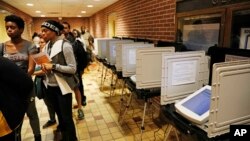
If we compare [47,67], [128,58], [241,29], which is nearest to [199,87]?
[241,29]

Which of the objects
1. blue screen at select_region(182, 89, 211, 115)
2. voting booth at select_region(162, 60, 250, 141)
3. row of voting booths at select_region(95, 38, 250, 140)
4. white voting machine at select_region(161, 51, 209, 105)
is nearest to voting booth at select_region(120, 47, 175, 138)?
row of voting booths at select_region(95, 38, 250, 140)

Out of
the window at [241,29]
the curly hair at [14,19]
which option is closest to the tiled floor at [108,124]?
the window at [241,29]

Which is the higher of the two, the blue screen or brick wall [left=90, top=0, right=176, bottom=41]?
brick wall [left=90, top=0, right=176, bottom=41]

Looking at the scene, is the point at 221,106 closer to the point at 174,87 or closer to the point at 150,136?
the point at 174,87

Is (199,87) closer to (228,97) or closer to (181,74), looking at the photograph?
(181,74)

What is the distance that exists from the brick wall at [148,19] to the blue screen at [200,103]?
5.43 ft

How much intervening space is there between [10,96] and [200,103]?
115cm

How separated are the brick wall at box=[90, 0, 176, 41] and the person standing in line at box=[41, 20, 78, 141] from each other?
1.67 m

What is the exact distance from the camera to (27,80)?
1128mm

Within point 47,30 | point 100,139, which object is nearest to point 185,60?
point 47,30

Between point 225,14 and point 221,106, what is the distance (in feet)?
4.20

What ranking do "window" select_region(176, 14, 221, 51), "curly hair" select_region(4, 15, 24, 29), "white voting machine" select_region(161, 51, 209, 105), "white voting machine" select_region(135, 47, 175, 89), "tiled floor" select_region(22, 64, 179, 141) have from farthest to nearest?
"tiled floor" select_region(22, 64, 179, 141)
"window" select_region(176, 14, 221, 51)
"white voting machine" select_region(135, 47, 175, 89)
"curly hair" select_region(4, 15, 24, 29)
"white voting machine" select_region(161, 51, 209, 105)

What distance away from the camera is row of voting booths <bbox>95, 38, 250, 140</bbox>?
105cm

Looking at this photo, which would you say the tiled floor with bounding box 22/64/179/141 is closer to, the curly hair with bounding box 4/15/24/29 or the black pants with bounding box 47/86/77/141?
the black pants with bounding box 47/86/77/141
